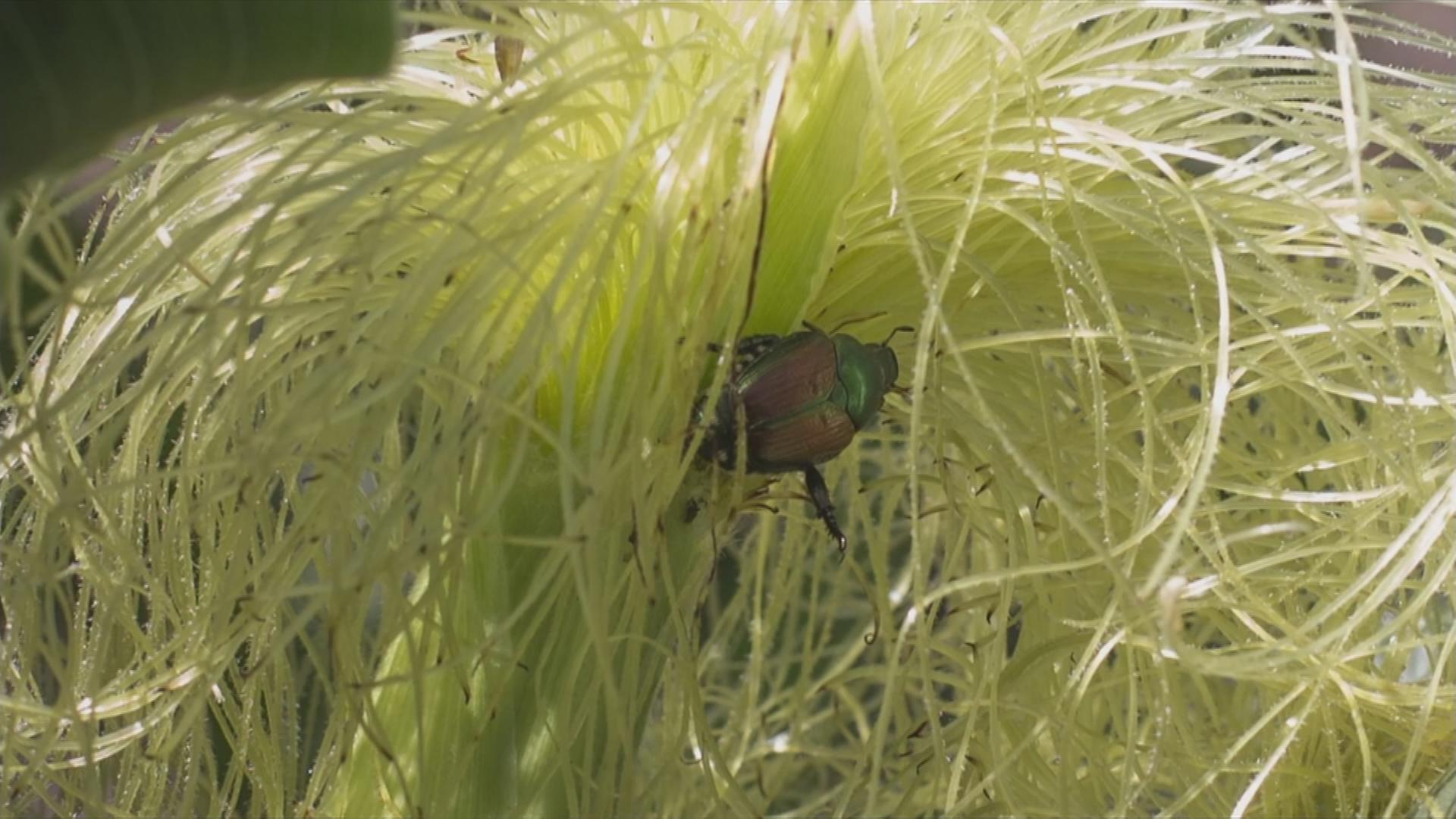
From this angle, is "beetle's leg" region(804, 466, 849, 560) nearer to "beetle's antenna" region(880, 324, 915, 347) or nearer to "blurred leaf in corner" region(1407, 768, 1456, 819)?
"beetle's antenna" region(880, 324, 915, 347)

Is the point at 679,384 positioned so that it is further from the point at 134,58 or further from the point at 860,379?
the point at 134,58

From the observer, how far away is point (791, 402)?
47cm

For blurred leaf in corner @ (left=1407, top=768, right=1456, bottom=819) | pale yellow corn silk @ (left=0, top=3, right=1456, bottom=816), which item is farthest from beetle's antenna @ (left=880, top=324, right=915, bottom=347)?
blurred leaf in corner @ (left=1407, top=768, right=1456, bottom=819)

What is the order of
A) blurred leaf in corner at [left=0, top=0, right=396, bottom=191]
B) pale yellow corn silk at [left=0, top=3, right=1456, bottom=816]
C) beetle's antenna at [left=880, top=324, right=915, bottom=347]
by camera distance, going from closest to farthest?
1. blurred leaf in corner at [left=0, top=0, right=396, bottom=191]
2. pale yellow corn silk at [left=0, top=3, right=1456, bottom=816]
3. beetle's antenna at [left=880, top=324, right=915, bottom=347]

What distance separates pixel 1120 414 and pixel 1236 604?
119 mm

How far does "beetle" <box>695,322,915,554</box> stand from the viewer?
0.47 metres

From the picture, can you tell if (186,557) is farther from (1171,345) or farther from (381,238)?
(1171,345)

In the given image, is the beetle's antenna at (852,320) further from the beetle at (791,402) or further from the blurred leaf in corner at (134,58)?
the blurred leaf in corner at (134,58)

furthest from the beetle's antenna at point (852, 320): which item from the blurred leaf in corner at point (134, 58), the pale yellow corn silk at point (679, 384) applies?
the blurred leaf in corner at point (134, 58)

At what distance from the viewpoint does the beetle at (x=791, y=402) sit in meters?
0.47

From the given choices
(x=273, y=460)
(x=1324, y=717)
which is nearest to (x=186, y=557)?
(x=273, y=460)

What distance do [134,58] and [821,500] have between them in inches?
11.8

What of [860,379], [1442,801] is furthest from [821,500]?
[1442,801]

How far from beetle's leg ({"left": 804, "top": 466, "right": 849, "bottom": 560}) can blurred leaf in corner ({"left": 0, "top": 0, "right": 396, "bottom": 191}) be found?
0.24 m
